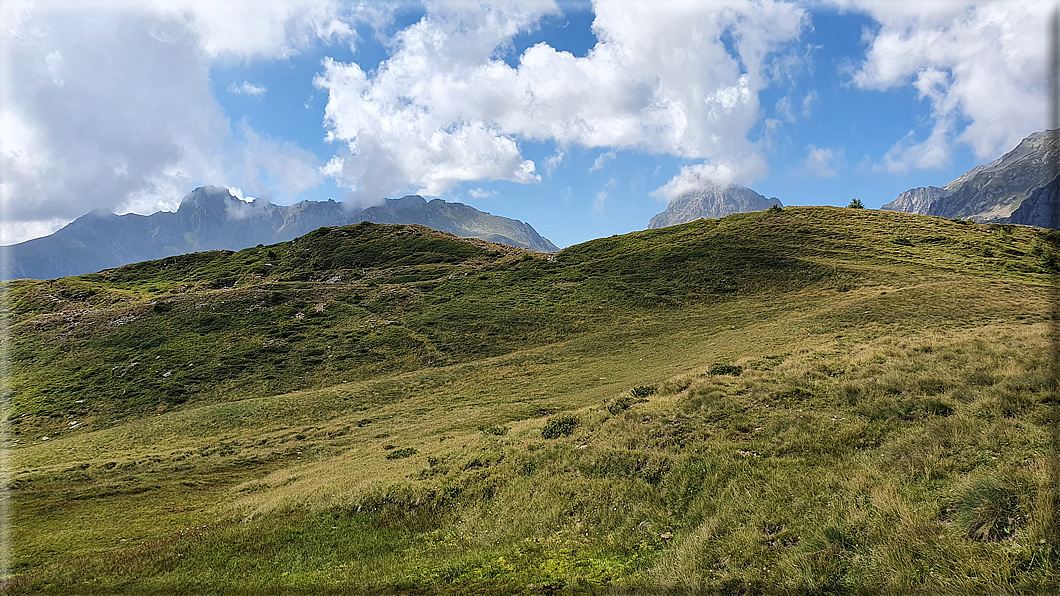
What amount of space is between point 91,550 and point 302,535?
23.8ft

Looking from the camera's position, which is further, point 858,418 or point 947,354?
point 947,354

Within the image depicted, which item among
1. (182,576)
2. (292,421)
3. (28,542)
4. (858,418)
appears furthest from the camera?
(292,421)

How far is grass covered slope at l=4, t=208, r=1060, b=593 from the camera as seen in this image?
9.30m

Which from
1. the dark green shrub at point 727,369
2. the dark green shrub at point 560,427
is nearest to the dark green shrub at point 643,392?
the dark green shrub at point 727,369

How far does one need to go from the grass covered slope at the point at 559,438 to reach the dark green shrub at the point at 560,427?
11cm

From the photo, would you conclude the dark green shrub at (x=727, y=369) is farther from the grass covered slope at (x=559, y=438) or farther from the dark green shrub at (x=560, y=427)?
the dark green shrub at (x=560, y=427)

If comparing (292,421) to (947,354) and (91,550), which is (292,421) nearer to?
(91,550)

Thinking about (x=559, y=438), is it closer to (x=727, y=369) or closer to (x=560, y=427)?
(x=560, y=427)

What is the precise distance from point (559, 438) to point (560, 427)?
46.5 inches

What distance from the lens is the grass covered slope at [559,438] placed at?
9297 millimetres

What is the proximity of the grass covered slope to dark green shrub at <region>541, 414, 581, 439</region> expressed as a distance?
110mm

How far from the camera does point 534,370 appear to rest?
40.3 meters

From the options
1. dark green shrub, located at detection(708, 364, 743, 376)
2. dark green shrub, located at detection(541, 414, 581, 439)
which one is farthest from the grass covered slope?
dark green shrub, located at detection(708, 364, 743, 376)

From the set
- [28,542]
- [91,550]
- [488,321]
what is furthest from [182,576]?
[488,321]
